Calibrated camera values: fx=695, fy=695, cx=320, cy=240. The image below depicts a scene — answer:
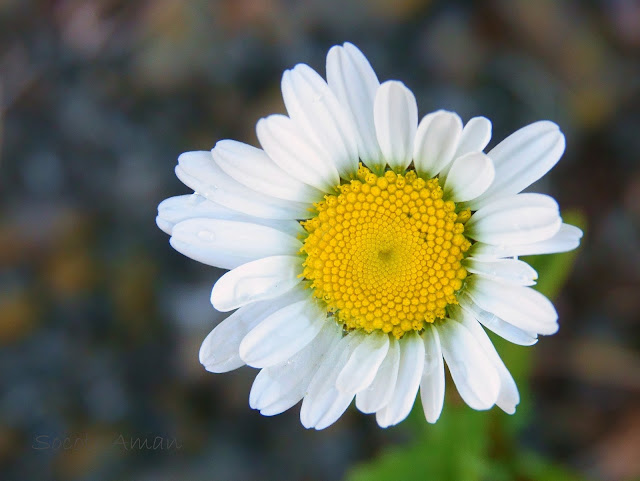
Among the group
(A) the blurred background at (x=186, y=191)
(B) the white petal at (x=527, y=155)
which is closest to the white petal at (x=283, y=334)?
(B) the white petal at (x=527, y=155)

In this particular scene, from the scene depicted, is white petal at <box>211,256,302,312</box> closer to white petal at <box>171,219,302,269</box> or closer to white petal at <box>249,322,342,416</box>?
white petal at <box>171,219,302,269</box>

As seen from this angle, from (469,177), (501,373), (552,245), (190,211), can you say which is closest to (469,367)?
(501,373)

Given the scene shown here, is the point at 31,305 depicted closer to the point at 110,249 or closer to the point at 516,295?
the point at 110,249

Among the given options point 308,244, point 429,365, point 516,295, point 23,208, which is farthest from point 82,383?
point 516,295

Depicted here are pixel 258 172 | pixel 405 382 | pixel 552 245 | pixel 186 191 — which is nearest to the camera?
pixel 552 245

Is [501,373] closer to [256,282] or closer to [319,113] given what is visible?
[256,282]

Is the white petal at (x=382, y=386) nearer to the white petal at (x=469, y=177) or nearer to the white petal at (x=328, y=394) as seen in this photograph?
the white petal at (x=328, y=394)
